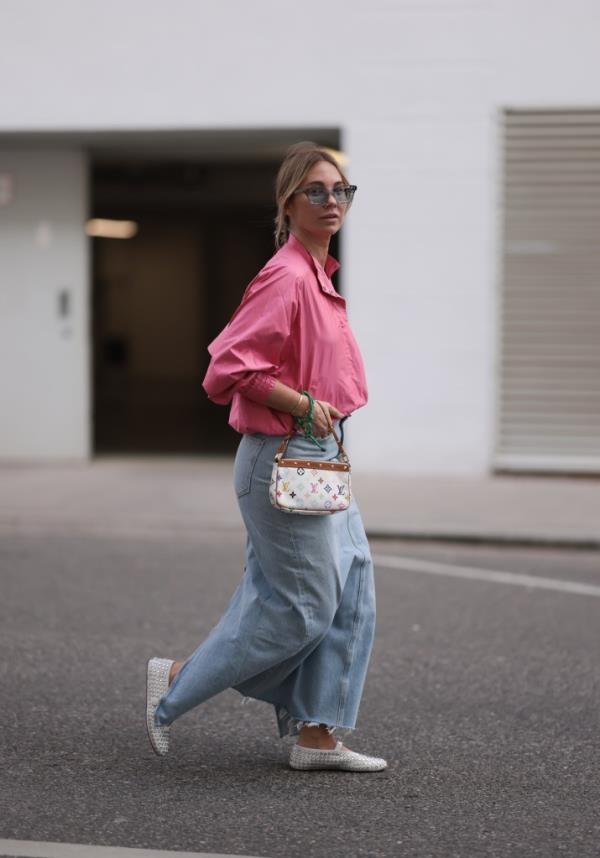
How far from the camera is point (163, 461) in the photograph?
13430 mm

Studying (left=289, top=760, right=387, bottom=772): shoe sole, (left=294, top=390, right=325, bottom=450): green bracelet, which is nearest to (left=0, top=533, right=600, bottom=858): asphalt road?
(left=289, top=760, right=387, bottom=772): shoe sole

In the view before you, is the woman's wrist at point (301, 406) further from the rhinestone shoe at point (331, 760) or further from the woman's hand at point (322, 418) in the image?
the rhinestone shoe at point (331, 760)

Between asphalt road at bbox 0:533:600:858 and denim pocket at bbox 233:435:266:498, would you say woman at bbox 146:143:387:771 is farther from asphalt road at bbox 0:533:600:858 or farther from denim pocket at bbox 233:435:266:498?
asphalt road at bbox 0:533:600:858

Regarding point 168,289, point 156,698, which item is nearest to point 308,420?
point 156,698

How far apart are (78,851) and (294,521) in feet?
3.65

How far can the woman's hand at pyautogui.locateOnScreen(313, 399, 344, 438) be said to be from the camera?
158 inches

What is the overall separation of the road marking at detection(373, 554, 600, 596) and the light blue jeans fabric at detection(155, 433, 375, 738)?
3.60 metres

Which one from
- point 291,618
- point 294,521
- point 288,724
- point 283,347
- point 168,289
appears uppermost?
point 168,289

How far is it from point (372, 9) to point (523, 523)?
503cm

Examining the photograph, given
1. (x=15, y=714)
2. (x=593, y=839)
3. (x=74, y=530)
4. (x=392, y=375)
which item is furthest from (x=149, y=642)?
(x=392, y=375)

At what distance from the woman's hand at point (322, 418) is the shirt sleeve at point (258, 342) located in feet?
0.51

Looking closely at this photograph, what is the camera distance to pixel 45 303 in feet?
42.8

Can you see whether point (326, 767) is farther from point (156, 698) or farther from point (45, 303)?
point (45, 303)

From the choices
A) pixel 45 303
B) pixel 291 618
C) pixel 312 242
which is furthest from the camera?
pixel 45 303
